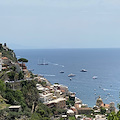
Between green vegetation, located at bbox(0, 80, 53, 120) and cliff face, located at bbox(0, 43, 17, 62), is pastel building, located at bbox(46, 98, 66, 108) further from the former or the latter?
cliff face, located at bbox(0, 43, 17, 62)

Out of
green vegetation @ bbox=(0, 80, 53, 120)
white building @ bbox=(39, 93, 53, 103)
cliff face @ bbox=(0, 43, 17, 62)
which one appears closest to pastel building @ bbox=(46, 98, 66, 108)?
white building @ bbox=(39, 93, 53, 103)

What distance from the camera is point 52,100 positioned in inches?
1391

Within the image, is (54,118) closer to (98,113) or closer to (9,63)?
(98,113)

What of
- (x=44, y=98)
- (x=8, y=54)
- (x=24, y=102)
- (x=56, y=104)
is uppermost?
(x=8, y=54)

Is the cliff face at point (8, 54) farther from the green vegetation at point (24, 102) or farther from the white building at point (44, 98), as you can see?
the green vegetation at point (24, 102)

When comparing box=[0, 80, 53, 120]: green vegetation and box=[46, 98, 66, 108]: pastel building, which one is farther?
box=[46, 98, 66, 108]: pastel building

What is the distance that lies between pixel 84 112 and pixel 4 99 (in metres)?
16.6


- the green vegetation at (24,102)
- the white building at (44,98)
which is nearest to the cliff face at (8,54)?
the white building at (44,98)

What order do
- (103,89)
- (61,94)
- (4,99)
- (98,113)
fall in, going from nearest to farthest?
(4,99) < (98,113) < (61,94) < (103,89)

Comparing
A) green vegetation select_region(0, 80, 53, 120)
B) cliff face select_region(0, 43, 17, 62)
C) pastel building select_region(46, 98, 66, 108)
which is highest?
cliff face select_region(0, 43, 17, 62)

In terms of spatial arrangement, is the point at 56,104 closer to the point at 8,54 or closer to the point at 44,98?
the point at 44,98

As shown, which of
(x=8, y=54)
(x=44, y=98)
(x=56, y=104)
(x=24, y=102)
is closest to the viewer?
(x=24, y=102)

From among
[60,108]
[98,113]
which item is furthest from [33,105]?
[98,113]

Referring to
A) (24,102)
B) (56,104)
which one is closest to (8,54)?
(56,104)
